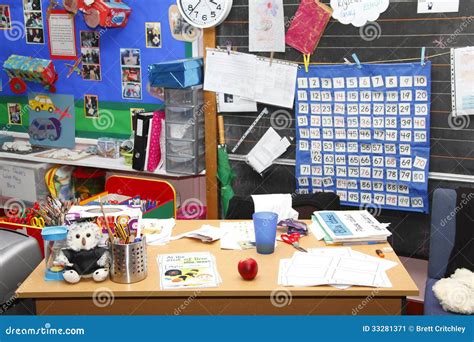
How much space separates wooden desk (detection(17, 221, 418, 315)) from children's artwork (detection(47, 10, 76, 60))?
229 centimetres

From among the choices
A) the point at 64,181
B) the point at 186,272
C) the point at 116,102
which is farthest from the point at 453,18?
the point at 64,181

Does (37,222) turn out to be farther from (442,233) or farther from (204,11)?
(442,233)

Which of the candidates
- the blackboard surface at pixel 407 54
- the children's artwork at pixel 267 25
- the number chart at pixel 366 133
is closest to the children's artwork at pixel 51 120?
the blackboard surface at pixel 407 54

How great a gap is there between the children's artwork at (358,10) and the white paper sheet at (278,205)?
112 cm

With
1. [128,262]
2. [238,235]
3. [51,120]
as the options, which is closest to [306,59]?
[238,235]

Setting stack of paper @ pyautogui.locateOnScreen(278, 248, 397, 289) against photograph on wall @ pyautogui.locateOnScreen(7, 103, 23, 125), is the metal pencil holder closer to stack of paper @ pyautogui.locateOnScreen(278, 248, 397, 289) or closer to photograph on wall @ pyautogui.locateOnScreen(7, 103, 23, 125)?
stack of paper @ pyautogui.locateOnScreen(278, 248, 397, 289)

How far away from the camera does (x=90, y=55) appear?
3.69 meters

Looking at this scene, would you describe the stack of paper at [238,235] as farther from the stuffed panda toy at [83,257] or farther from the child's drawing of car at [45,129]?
the child's drawing of car at [45,129]

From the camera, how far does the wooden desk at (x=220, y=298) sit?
1.74 m

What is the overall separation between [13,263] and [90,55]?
1.67m

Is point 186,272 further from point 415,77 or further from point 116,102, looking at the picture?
point 116,102

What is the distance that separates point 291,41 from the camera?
307cm

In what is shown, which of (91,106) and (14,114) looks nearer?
(91,106)

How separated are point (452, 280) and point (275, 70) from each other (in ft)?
5.00
